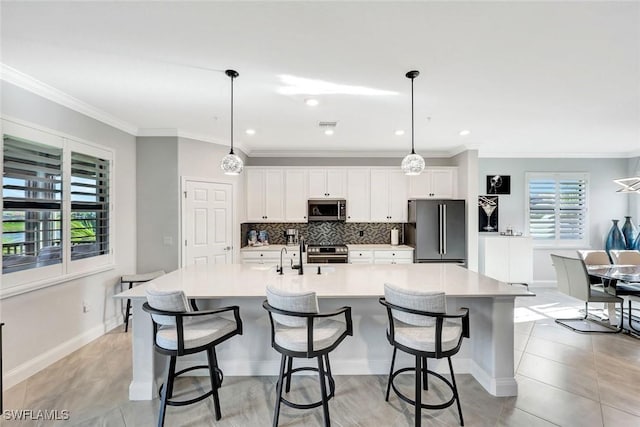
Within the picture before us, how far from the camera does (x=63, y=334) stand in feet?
9.80

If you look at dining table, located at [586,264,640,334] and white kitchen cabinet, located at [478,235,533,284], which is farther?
white kitchen cabinet, located at [478,235,533,284]

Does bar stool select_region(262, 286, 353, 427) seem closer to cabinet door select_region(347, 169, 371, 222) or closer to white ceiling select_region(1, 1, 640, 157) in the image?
white ceiling select_region(1, 1, 640, 157)

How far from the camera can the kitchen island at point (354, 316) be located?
2264 millimetres

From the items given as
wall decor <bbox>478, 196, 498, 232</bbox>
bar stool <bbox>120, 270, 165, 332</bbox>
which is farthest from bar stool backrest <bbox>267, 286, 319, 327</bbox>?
wall decor <bbox>478, 196, 498, 232</bbox>

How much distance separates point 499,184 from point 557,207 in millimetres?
1217

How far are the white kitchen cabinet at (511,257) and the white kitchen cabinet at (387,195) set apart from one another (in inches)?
65.2

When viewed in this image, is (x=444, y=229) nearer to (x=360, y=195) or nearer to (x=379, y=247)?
(x=379, y=247)

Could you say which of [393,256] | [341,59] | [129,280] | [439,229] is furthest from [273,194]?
[341,59]

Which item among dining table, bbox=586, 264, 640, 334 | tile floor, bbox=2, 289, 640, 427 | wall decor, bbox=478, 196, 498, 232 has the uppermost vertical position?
wall decor, bbox=478, 196, 498, 232

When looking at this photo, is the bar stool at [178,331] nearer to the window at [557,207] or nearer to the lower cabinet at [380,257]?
the lower cabinet at [380,257]

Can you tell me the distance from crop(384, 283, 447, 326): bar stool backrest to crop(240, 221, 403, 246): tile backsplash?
3611 millimetres

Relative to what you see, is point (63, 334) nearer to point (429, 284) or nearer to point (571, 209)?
point (429, 284)

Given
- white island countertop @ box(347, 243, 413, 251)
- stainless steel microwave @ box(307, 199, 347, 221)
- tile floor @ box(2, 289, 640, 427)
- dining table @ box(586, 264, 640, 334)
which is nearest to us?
tile floor @ box(2, 289, 640, 427)

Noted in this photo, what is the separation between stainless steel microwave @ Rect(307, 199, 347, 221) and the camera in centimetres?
521
